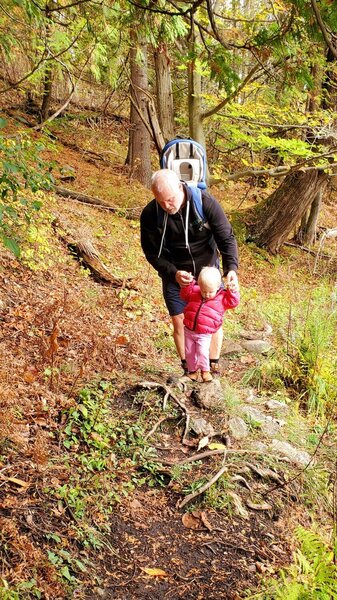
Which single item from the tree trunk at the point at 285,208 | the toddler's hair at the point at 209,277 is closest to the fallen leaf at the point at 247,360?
the toddler's hair at the point at 209,277

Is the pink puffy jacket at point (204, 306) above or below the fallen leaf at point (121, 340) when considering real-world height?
above

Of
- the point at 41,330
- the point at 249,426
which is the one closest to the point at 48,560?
the point at 249,426

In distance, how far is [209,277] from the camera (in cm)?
380

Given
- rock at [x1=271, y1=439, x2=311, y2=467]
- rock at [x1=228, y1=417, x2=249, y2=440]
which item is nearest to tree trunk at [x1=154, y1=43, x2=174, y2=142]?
rock at [x1=228, y1=417, x2=249, y2=440]

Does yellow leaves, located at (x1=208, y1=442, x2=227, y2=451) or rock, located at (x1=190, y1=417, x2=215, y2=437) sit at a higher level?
rock, located at (x1=190, y1=417, x2=215, y2=437)

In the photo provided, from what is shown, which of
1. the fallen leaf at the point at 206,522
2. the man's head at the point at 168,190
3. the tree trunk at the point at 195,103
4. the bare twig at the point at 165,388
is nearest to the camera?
the fallen leaf at the point at 206,522

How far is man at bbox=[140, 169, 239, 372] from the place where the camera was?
3857 mm

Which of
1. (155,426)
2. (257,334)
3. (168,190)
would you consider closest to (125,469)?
(155,426)

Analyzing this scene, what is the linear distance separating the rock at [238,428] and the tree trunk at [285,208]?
8623mm

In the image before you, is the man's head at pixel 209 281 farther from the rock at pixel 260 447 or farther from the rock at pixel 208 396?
the rock at pixel 260 447

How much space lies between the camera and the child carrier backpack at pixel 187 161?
393 centimetres

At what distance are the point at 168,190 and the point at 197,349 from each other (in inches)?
57.5

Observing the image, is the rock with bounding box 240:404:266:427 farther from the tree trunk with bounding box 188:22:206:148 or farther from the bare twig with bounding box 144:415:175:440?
the tree trunk with bounding box 188:22:206:148

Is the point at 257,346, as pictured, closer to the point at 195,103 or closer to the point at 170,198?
the point at 170,198
